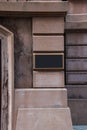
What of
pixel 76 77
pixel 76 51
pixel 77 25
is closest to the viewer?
pixel 77 25

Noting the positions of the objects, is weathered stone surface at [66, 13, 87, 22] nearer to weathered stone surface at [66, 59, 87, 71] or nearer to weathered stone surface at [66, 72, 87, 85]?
weathered stone surface at [66, 59, 87, 71]

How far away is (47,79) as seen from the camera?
10852 mm

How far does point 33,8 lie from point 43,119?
2.87 m

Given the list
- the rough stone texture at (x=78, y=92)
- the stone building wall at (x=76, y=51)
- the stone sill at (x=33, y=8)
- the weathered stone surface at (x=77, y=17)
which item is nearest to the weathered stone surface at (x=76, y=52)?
the stone building wall at (x=76, y=51)

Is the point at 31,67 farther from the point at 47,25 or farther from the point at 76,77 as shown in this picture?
the point at 76,77

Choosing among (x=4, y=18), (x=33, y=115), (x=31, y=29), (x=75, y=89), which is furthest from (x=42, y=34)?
(x=75, y=89)

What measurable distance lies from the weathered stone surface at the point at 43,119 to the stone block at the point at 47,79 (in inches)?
26.0

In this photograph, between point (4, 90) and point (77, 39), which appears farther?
point (77, 39)

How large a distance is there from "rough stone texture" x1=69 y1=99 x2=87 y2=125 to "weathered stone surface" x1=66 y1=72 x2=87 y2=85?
81 cm

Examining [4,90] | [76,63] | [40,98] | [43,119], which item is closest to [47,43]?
[40,98]

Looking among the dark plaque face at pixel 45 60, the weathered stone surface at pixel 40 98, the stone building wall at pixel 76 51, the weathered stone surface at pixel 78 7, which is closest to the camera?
the weathered stone surface at pixel 40 98

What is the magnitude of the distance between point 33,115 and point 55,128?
2.15ft

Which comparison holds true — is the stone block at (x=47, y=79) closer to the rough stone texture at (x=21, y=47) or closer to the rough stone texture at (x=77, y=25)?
the rough stone texture at (x=21, y=47)

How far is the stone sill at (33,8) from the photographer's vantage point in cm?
1067
